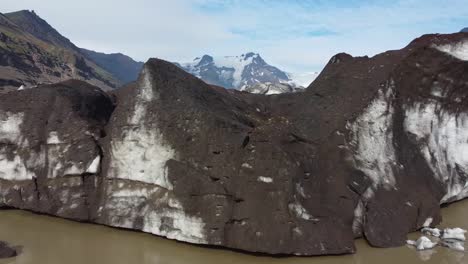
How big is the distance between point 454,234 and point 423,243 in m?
1.45

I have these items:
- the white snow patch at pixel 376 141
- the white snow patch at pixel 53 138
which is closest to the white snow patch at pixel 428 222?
the white snow patch at pixel 376 141

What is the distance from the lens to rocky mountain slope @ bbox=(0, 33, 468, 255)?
545 inches

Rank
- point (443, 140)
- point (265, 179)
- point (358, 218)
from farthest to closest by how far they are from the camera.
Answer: point (443, 140) < point (358, 218) < point (265, 179)

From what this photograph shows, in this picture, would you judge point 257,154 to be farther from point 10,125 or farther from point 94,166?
point 10,125

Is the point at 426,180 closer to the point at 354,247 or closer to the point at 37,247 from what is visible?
the point at 354,247

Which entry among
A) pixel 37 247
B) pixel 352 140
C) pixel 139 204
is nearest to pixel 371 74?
pixel 352 140

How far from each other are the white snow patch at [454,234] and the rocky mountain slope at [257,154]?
36.9 inches

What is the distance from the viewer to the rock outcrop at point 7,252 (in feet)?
41.7

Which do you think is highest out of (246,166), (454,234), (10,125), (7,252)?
(10,125)

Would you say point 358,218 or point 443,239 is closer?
point 443,239

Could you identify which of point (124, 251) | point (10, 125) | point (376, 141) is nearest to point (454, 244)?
point (376, 141)

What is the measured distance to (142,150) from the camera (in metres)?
15.7

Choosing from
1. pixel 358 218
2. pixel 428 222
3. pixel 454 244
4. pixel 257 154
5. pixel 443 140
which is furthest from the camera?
pixel 443 140

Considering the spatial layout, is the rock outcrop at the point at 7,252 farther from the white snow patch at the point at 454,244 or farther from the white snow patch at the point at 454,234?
the white snow patch at the point at 454,234
